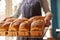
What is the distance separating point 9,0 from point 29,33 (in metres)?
1.19

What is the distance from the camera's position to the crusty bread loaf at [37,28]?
0.51 meters

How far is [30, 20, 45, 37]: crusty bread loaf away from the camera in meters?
0.51

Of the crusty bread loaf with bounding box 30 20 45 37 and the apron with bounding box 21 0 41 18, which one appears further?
the apron with bounding box 21 0 41 18

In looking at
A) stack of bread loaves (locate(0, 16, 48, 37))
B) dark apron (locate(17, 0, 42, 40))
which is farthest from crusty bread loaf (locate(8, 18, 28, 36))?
dark apron (locate(17, 0, 42, 40))

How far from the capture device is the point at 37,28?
54cm

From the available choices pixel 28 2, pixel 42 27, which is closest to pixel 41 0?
pixel 28 2

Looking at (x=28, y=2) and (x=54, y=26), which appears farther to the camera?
(x=54, y=26)

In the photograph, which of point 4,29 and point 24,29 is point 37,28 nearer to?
point 24,29

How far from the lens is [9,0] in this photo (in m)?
1.64

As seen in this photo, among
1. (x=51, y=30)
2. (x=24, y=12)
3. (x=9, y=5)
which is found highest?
(x=9, y=5)

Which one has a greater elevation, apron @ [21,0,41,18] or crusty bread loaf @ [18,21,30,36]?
apron @ [21,0,41,18]

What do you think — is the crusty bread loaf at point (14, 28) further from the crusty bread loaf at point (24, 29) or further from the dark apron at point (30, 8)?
the dark apron at point (30, 8)

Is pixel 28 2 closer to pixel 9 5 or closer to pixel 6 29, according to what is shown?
pixel 6 29

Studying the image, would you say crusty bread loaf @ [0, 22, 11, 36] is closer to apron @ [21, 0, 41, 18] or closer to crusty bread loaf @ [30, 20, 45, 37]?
crusty bread loaf @ [30, 20, 45, 37]
